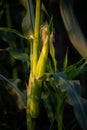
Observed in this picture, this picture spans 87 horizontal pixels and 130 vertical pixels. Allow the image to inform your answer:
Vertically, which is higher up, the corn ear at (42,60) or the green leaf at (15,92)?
the corn ear at (42,60)

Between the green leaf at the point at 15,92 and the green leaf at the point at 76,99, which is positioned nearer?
the green leaf at the point at 76,99

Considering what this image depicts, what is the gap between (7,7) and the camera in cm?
135

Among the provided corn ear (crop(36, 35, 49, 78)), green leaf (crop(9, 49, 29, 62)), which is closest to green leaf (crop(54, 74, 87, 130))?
corn ear (crop(36, 35, 49, 78))

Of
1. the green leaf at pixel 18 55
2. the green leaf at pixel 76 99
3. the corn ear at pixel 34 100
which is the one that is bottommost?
the corn ear at pixel 34 100

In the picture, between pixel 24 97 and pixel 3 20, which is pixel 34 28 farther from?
pixel 3 20

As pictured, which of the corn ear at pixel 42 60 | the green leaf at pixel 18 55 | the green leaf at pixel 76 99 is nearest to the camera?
the green leaf at pixel 76 99

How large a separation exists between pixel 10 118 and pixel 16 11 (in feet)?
1.63

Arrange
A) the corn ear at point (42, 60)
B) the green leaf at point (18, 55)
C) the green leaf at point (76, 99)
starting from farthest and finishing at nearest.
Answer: the green leaf at point (18, 55) < the corn ear at point (42, 60) < the green leaf at point (76, 99)

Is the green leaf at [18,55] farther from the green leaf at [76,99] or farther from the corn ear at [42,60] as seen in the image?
the green leaf at [76,99]

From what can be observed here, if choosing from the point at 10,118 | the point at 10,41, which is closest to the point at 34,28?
the point at 10,41

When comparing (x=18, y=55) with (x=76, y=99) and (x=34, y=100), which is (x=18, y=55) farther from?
(x=76, y=99)

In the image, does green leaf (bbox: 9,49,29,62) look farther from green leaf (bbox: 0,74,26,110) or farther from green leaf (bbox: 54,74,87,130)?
green leaf (bbox: 54,74,87,130)

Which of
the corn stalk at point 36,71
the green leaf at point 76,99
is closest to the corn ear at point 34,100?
the corn stalk at point 36,71

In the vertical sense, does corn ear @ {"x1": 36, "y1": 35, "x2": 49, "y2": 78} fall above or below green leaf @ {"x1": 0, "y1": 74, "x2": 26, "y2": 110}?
above
